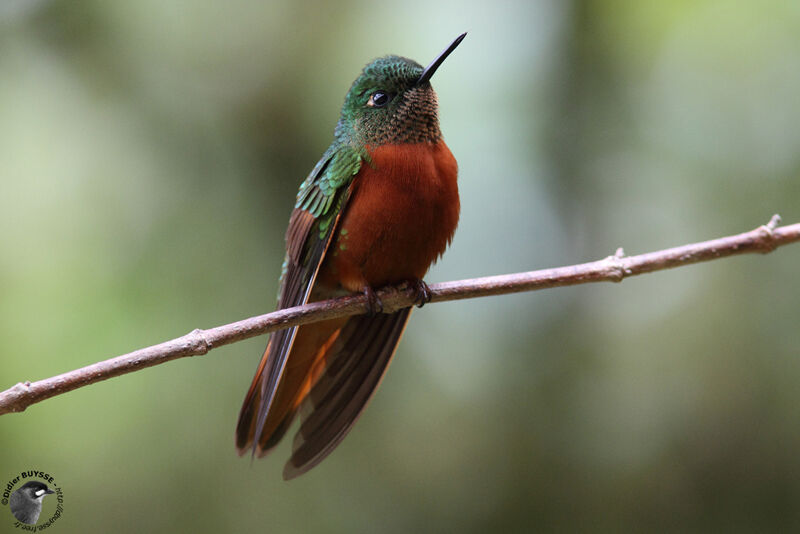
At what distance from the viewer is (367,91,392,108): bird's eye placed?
2.24 meters

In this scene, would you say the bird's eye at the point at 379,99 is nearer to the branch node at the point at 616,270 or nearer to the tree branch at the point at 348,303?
the tree branch at the point at 348,303

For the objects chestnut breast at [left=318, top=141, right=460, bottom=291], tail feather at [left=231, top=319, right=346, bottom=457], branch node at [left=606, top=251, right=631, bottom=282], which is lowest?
tail feather at [left=231, top=319, right=346, bottom=457]

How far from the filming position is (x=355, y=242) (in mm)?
2111

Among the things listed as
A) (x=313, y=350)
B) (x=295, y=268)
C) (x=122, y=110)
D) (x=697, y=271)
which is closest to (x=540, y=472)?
(x=697, y=271)

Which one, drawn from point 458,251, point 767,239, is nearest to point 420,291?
point 767,239

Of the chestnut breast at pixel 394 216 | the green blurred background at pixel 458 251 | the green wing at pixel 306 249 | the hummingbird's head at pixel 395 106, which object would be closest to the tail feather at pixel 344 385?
the green wing at pixel 306 249

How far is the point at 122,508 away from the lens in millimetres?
2834

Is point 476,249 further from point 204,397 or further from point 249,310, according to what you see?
point 204,397

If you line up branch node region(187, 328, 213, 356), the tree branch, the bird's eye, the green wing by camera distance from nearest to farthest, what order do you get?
the tree branch → branch node region(187, 328, 213, 356) → the green wing → the bird's eye

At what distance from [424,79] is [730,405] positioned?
209 centimetres

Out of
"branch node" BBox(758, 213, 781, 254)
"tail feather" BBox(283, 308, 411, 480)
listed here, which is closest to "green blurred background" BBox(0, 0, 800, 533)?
"tail feather" BBox(283, 308, 411, 480)

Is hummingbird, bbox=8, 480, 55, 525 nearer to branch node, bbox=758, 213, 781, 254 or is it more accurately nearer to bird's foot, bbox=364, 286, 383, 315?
bird's foot, bbox=364, 286, 383, 315

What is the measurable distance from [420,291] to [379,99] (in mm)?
641

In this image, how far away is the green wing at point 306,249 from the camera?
202 cm
